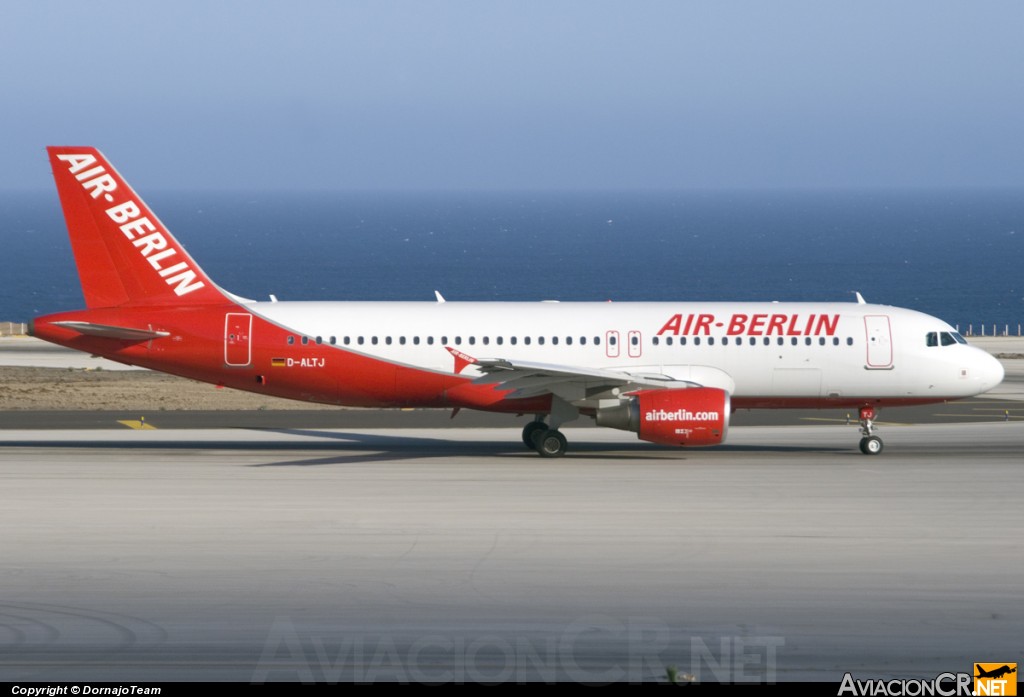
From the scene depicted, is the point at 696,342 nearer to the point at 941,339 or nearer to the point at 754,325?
the point at 754,325

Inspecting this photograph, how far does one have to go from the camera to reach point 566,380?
1275 inches

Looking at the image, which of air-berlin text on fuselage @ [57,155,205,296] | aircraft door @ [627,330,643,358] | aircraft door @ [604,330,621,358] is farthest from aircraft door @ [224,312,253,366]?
aircraft door @ [627,330,643,358]

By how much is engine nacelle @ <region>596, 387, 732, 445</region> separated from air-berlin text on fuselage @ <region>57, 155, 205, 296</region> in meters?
11.6

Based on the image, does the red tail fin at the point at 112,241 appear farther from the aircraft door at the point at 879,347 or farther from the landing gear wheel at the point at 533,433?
the aircraft door at the point at 879,347

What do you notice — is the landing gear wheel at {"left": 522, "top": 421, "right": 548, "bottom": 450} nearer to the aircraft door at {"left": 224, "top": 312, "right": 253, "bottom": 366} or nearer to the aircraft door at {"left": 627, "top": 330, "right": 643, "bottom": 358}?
the aircraft door at {"left": 627, "top": 330, "right": 643, "bottom": 358}

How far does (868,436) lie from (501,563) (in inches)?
626

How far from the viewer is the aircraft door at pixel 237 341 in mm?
33062

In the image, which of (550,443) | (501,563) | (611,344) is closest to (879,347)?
(611,344)

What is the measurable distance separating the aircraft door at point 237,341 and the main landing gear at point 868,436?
15521 mm

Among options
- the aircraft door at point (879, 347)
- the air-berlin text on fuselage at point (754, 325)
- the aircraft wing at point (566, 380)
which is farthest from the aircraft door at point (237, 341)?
the aircraft door at point (879, 347)

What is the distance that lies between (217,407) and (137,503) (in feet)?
59.9

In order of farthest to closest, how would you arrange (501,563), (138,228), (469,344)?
(469,344) → (138,228) → (501,563)

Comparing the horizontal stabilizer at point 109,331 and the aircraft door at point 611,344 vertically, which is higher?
the aircraft door at point 611,344

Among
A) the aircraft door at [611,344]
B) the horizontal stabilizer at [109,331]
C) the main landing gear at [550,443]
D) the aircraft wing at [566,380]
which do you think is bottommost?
the main landing gear at [550,443]
